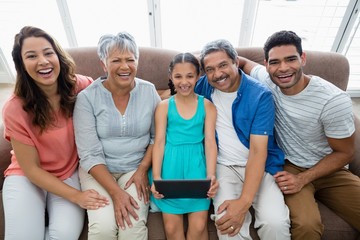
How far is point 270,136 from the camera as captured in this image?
1.35 metres

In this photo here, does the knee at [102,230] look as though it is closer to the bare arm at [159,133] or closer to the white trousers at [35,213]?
the white trousers at [35,213]

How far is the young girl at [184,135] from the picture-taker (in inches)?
52.1

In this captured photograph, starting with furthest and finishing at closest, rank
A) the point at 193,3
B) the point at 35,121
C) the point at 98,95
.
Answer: the point at 193,3, the point at 98,95, the point at 35,121

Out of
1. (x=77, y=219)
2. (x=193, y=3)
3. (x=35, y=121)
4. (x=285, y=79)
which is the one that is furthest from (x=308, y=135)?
(x=193, y=3)

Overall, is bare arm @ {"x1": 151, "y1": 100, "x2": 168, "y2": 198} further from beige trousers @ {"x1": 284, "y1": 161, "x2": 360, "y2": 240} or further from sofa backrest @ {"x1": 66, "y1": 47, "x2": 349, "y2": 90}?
beige trousers @ {"x1": 284, "y1": 161, "x2": 360, "y2": 240}

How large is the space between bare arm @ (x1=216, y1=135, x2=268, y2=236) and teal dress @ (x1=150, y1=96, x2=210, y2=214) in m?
0.21

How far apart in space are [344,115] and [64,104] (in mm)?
1395

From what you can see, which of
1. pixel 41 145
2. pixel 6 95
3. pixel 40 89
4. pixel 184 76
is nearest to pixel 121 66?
pixel 184 76

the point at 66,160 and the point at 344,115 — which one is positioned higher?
the point at 344,115

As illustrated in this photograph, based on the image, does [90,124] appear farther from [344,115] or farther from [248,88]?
[344,115]

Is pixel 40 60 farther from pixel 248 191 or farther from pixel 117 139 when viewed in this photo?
pixel 248 191

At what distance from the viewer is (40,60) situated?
1173 mm

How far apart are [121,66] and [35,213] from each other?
2.59ft

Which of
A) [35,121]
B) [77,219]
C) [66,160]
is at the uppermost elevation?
[35,121]
